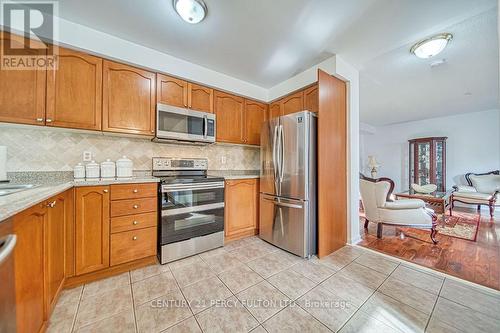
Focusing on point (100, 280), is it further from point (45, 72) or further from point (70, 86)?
point (45, 72)

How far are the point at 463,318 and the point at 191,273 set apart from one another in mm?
2143

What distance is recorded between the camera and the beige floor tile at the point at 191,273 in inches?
66.7

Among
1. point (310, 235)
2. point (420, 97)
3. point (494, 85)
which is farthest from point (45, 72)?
point (494, 85)

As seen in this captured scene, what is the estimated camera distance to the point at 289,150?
87.2 inches

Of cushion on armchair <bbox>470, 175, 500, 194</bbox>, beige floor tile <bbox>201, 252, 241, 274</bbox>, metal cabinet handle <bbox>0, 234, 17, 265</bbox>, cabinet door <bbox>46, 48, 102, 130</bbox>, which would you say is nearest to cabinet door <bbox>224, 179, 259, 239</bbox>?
beige floor tile <bbox>201, 252, 241, 274</bbox>

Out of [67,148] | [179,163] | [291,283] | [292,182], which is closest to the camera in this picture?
[291,283]

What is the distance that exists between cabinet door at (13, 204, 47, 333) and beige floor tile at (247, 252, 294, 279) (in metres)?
1.53

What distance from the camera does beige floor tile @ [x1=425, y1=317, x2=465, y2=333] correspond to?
118 centimetres

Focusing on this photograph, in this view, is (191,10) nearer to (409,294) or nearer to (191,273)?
(191,273)

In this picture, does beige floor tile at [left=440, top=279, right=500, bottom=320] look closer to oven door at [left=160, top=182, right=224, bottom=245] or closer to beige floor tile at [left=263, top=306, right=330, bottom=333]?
beige floor tile at [left=263, top=306, right=330, bottom=333]

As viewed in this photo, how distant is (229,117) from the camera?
2.76 metres

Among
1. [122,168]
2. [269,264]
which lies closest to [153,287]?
[269,264]

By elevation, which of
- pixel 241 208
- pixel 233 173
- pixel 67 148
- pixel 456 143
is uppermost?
→ pixel 456 143

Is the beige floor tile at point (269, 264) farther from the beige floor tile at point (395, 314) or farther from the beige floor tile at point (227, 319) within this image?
the beige floor tile at point (395, 314)
